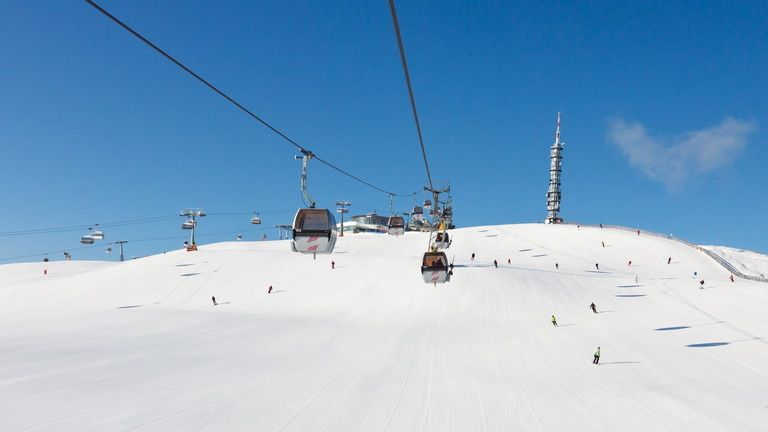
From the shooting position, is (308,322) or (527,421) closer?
(527,421)

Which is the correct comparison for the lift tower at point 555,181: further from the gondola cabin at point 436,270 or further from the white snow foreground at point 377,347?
the gondola cabin at point 436,270

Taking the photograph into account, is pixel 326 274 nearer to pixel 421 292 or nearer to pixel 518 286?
pixel 421 292

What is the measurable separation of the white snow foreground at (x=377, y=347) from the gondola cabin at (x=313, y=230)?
4789 mm

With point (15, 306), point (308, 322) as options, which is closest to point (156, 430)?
point (308, 322)

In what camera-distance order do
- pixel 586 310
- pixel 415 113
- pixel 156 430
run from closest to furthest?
pixel 415 113 < pixel 156 430 < pixel 586 310

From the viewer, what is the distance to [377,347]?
22859 mm

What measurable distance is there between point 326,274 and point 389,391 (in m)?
28.0

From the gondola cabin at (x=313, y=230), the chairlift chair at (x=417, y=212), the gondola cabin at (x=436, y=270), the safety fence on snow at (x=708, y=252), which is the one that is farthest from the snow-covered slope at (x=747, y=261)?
the gondola cabin at (x=313, y=230)

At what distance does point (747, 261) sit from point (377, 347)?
204ft

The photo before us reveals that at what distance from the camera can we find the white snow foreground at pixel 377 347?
1318 cm

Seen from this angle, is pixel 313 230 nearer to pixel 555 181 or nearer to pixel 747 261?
pixel 747 261

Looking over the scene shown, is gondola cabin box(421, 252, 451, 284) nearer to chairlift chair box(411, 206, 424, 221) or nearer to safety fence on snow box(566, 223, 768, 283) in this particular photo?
chairlift chair box(411, 206, 424, 221)

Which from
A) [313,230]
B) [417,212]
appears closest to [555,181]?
[417,212]

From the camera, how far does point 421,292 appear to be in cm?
3672
